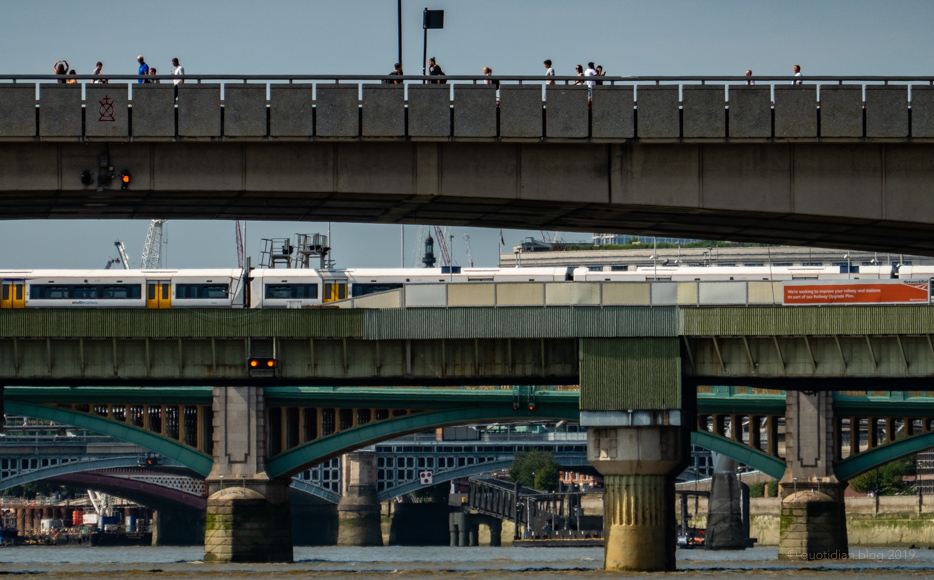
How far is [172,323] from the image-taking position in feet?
219

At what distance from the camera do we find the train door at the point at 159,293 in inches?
3794

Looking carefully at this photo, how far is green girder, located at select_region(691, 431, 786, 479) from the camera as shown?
102 meters

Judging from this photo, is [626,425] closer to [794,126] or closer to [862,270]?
[794,126]

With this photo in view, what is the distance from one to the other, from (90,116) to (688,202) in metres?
18.6

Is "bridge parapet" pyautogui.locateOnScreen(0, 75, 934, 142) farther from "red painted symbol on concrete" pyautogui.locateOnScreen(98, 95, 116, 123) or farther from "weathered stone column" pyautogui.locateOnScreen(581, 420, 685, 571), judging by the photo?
"weathered stone column" pyautogui.locateOnScreen(581, 420, 685, 571)

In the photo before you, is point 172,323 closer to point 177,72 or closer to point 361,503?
point 177,72

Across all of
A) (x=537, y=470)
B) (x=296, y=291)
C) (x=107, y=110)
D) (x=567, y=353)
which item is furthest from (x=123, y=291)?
(x=537, y=470)

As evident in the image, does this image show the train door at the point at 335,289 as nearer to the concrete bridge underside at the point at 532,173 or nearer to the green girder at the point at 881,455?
the green girder at the point at 881,455

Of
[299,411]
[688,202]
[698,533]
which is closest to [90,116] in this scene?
[688,202]

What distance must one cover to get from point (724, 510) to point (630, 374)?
68722 mm

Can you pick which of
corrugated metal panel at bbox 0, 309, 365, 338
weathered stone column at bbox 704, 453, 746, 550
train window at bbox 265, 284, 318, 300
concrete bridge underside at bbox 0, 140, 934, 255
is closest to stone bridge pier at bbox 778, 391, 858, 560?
weathered stone column at bbox 704, 453, 746, 550

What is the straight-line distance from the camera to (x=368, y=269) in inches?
3757

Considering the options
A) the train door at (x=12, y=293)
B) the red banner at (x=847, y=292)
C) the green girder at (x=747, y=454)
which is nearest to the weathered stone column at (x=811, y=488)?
the green girder at (x=747, y=454)

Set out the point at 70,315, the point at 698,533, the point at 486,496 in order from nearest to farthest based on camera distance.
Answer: the point at 70,315 → the point at 698,533 → the point at 486,496
